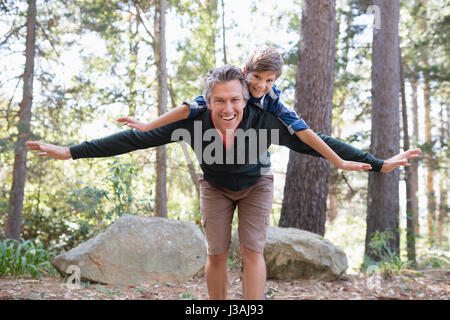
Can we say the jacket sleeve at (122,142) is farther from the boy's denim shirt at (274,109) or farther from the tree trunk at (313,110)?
the tree trunk at (313,110)

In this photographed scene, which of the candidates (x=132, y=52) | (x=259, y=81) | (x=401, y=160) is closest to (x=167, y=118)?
(x=259, y=81)

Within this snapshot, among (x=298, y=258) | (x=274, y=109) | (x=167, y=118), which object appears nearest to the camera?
(x=167, y=118)

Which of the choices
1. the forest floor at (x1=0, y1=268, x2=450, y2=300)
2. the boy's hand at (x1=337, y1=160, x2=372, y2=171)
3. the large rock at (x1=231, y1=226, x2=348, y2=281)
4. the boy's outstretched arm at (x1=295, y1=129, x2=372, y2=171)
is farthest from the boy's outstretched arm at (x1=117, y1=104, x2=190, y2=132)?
the large rock at (x1=231, y1=226, x2=348, y2=281)

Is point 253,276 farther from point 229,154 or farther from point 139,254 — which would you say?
point 139,254

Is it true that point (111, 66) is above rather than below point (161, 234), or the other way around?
above

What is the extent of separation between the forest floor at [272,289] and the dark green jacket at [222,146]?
1972mm

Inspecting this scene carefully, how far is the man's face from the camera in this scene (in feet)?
9.07

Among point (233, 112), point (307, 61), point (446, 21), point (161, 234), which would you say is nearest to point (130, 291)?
point (161, 234)

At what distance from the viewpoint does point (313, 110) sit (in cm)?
618

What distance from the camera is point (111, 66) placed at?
1110 centimetres

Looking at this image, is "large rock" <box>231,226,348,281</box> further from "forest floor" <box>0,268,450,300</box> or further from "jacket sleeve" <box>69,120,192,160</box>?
"jacket sleeve" <box>69,120,192,160</box>

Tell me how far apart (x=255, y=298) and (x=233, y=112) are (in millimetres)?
1312

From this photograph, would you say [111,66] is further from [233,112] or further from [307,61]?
[233,112]

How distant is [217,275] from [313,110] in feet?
12.5
